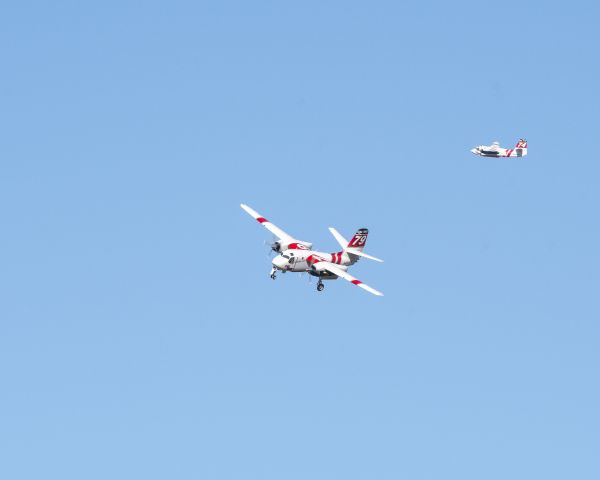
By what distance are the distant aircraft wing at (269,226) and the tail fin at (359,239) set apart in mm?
8529

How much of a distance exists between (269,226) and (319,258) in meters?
15.5

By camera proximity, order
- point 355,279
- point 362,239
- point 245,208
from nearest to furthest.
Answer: point 355,279 < point 362,239 < point 245,208

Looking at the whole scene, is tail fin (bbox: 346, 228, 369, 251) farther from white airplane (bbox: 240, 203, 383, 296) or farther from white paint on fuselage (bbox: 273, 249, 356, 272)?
white paint on fuselage (bbox: 273, 249, 356, 272)

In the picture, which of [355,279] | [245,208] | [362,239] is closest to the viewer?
[355,279]

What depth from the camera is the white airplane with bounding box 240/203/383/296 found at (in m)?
148

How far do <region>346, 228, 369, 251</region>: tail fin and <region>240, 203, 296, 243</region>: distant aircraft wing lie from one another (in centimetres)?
853

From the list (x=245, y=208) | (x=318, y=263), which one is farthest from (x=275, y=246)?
(x=245, y=208)

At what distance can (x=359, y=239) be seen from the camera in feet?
518

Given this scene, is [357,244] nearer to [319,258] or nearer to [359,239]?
[359,239]

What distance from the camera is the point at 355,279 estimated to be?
147750 mm

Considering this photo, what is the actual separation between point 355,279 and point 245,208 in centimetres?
3008

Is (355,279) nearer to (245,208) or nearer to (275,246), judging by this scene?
(275,246)

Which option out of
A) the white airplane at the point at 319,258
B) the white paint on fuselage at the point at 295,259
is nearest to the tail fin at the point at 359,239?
the white airplane at the point at 319,258

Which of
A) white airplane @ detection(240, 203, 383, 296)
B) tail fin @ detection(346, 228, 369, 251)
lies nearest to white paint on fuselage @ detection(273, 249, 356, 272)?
white airplane @ detection(240, 203, 383, 296)
